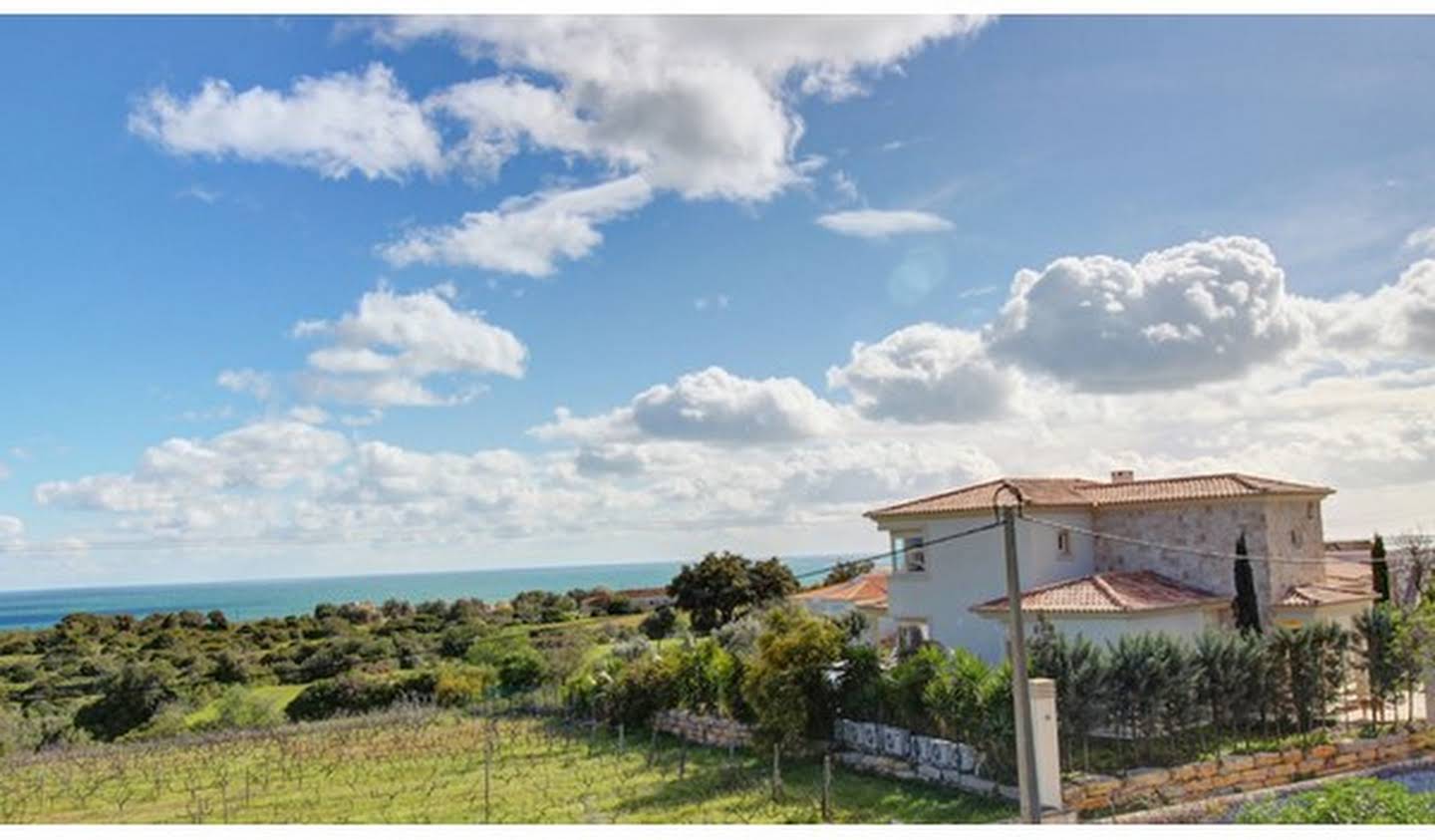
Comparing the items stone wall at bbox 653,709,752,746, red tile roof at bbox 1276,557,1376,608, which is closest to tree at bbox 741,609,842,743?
stone wall at bbox 653,709,752,746

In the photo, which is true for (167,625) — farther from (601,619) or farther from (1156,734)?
(1156,734)

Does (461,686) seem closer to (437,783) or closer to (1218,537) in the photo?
(437,783)

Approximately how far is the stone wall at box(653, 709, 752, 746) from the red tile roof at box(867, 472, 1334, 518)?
4.76 metres

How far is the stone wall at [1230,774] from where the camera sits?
1180 cm

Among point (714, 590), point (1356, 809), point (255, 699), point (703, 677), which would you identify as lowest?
point (255, 699)

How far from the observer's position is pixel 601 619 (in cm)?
4338

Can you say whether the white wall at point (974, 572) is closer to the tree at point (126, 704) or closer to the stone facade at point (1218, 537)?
the stone facade at point (1218, 537)

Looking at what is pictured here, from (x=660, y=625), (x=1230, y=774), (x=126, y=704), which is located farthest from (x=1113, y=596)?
(x=126, y=704)

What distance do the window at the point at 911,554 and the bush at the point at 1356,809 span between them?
32.6 feet

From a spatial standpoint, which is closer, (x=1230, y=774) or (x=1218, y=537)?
(x=1230, y=774)

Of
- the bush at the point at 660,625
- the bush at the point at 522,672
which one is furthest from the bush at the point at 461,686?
the bush at the point at 660,625

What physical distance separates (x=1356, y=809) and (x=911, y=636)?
11.4 m

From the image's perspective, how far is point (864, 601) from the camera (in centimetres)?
2367
